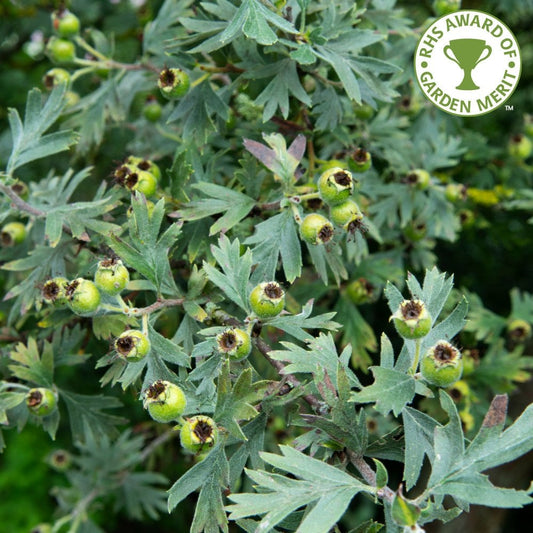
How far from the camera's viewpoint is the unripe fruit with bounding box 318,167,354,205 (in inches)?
49.0

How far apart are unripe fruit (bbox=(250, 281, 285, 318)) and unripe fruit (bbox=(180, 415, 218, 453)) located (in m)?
0.21

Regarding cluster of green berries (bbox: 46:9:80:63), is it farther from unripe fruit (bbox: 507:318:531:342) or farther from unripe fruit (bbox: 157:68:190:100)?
unripe fruit (bbox: 507:318:531:342)

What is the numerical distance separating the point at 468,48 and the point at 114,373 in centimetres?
115

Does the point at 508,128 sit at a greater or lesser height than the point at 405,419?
lesser

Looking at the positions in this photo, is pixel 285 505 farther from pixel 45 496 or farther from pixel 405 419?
pixel 45 496


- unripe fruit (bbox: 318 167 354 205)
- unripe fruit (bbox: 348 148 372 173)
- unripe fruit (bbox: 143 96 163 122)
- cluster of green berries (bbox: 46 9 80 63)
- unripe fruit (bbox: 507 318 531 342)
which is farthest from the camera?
unripe fruit (bbox: 507 318 531 342)

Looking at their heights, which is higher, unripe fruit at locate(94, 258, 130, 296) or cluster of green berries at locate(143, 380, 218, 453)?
unripe fruit at locate(94, 258, 130, 296)

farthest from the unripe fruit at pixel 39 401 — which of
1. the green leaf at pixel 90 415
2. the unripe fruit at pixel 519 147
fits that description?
the unripe fruit at pixel 519 147

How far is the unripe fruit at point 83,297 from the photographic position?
1178 millimetres

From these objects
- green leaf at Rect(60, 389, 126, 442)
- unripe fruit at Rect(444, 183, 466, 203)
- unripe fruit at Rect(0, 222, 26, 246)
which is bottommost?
green leaf at Rect(60, 389, 126, 442)

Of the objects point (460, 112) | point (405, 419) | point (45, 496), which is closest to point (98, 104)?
point (460, 112)

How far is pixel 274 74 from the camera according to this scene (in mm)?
1438

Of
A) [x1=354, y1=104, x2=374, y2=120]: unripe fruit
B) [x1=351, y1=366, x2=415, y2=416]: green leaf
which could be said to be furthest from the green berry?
[x1=351, y1=366, x2=415, y2=416]: green leaf

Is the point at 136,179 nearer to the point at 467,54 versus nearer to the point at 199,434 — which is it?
the point at 199,434
